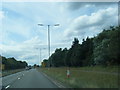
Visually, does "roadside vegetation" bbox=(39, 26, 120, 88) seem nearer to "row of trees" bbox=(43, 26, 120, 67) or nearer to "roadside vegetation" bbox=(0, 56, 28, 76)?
"row of trees" bbox=(43, 26, 120, 67)

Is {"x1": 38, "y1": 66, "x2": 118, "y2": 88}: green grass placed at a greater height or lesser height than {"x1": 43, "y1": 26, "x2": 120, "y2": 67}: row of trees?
lesser

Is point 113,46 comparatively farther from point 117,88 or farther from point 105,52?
point 117,88

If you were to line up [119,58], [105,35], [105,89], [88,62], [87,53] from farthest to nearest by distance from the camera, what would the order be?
[87,53] < [88,62] < [105,35] < [119,58] < [105,89]

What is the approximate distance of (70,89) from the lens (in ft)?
57.0

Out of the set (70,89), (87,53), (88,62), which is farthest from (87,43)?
(70,89)

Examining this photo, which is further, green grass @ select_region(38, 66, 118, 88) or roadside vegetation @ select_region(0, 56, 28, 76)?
roadside vegetation @ select_region(0, 56, 28, 76)

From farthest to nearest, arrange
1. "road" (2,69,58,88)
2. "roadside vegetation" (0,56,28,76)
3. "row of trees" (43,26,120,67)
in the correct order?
"roadside vegetation" (0,56,28,76) → "row of trees" (43,26,120,67) → "road" (2,69,58,88)

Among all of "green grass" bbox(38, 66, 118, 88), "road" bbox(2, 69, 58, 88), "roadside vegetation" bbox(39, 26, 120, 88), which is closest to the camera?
Result: "green grass" bbox(38, 66, 118, 88)

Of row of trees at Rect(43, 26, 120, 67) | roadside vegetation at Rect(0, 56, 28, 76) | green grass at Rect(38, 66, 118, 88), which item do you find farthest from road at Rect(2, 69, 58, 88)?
row of trees at Rect(43, 26, 120, 67)

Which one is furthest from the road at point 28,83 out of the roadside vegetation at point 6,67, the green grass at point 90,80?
the roadside vegetation at point 6,67

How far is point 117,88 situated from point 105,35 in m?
68.5

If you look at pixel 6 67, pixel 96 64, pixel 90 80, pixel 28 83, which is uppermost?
pixel 96 64

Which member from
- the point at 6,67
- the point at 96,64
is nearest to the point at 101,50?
the point at 96,64

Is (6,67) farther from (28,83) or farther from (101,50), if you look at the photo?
(28,83)
